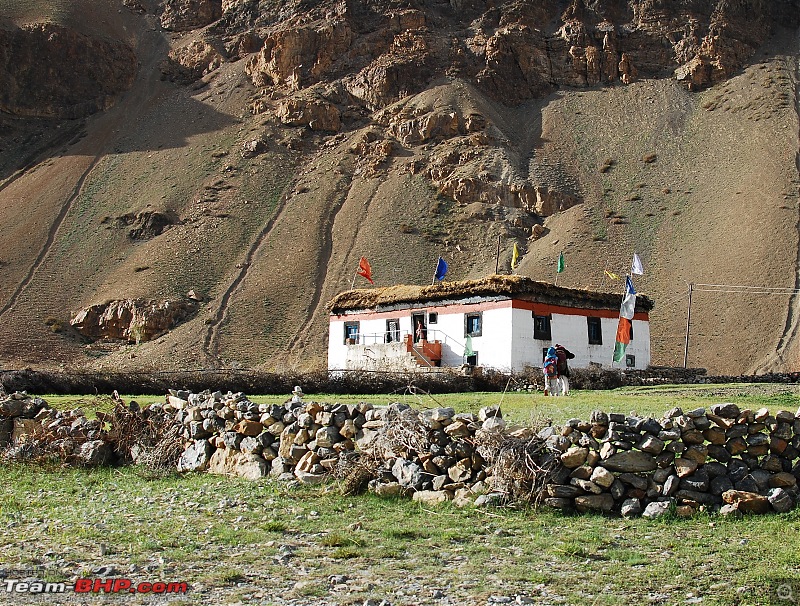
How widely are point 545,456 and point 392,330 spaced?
1166 inches

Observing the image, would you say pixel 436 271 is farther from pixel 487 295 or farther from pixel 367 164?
pixel 367 164

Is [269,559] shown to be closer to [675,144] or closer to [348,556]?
[348,556]

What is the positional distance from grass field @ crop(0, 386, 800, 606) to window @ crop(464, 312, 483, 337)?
999 inches

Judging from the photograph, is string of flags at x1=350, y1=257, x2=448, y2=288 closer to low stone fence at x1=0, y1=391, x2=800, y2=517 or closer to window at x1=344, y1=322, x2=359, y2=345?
window at x1=344, y1=322, x2=359, y2=345

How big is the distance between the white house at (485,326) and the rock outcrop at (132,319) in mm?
25620

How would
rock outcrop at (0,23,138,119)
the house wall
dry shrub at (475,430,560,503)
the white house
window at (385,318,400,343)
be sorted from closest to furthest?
1. dry shrub at (475,430,560,503)
2. the house wall
3. the white house
4. window at (385,318,400,343)
5. rock outcrop at (0,23,138,119)

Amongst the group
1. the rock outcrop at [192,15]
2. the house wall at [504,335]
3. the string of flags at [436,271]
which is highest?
the rock outcrop at [192,15]

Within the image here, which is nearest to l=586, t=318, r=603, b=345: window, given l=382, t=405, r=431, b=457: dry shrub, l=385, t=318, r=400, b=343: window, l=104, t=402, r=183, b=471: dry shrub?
l=385, t=318, r=400, b=343: window

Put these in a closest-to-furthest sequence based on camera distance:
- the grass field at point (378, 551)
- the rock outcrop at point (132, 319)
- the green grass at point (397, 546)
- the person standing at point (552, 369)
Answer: the grass field at point (378, 551)
the green grass at point (397, 546)
the person standing at point (552, 369)
the rock outcrop at point (132, 319)

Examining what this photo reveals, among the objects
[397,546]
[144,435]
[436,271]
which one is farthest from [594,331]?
[397,546]

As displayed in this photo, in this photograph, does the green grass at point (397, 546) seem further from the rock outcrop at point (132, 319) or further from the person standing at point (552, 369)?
the rock outcrop at point (132, 319)

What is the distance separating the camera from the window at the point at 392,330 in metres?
39.5

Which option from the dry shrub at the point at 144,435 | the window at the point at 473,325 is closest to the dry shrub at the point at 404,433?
the dry shrub at the point at 144,435

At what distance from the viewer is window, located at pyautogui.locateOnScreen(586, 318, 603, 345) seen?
37719mm
